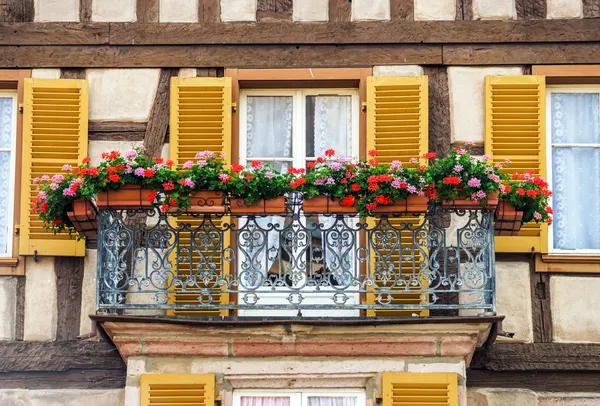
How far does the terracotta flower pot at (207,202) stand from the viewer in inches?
483

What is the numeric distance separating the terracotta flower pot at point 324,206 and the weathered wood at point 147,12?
2.35 m

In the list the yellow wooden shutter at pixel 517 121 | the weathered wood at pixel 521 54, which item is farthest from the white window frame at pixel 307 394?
the weathered wood at pixel 521 54

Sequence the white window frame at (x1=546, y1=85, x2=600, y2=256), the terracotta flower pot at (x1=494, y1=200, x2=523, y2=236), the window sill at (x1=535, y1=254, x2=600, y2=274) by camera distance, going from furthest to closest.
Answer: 1. the white window frame at (x1=546, y1=85, x2=600, y2=256)
2. the window sill at (x1=535, y1=254, x2=600, y2=274)
3. the terracotta flower pot at (x1=494, y1=200, x2=523, y2=236)

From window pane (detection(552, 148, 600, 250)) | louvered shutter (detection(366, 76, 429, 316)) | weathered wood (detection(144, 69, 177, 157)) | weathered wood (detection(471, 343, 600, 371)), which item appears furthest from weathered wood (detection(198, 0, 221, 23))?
weathered wood (detection(471, 343, 600, 371))

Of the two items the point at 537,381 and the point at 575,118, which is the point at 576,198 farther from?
the point at 537,381

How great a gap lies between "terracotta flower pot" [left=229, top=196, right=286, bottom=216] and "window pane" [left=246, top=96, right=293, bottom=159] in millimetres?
1232

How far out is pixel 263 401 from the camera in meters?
12.4

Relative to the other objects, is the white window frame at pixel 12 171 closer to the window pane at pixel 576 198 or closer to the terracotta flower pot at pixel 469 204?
the terracotta flower pot at pixel 469 204

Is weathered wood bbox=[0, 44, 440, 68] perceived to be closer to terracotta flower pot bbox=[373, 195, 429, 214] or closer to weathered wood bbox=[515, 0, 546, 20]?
weathered wood bbox=[515, 0, 546, 20]

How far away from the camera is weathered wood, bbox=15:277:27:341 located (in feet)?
42.7

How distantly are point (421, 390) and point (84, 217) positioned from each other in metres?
2.73

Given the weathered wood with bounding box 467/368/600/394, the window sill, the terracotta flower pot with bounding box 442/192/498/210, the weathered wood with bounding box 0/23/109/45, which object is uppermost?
the weathered wood with bounding box 0/23/109/45

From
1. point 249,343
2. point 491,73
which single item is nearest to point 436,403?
point 249,343

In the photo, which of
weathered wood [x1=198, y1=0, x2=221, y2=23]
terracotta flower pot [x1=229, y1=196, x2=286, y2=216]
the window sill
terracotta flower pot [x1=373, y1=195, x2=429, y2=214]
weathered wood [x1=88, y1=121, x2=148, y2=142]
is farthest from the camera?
weathered wood [x1=198, y1=0, x2=221, y2=23]
